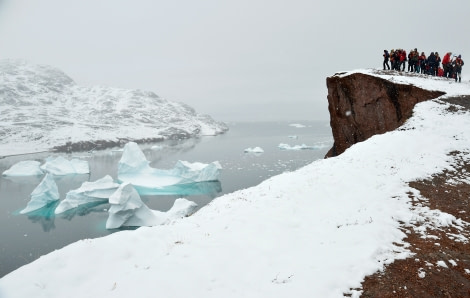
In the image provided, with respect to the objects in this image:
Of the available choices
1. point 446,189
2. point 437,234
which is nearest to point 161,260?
point 437,234

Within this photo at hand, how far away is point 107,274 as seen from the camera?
6.61 metres

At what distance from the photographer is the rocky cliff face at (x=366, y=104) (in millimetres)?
22656

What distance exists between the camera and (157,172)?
1935 inches

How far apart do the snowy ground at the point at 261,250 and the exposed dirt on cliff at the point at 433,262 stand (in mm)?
283

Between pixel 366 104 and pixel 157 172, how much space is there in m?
34.7

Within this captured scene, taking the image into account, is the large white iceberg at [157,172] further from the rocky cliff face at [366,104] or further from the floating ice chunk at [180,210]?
the rocky cliff face at [366,104]

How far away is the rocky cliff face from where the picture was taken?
2266 centimetres

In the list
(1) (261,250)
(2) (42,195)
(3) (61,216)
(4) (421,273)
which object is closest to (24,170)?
(2) (42,195)

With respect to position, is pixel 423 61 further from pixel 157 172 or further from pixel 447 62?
pixel 157 172

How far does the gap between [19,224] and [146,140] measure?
117847mm

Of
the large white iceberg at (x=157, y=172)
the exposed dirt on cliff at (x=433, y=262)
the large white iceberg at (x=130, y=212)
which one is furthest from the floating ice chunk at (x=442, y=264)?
the large white iceberg at (x=157, y=172)

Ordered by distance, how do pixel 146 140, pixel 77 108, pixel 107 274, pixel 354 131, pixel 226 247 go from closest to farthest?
pixel 107 274, pixel 226 247, pixel 354 131, pixel 146 140, pixel 77 108

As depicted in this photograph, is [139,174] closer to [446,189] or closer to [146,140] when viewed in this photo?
[446,189]

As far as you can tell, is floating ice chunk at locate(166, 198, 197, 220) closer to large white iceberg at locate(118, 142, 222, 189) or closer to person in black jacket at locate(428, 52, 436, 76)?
large white iceberg at locate(118, 142, 222, 189)
